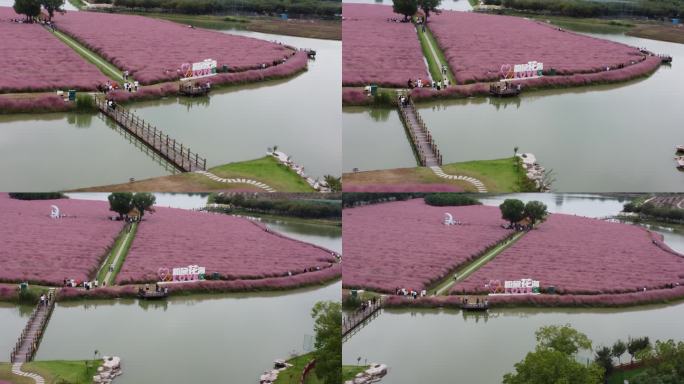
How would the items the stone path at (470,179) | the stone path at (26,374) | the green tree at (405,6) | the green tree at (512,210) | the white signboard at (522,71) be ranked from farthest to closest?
the green tree at (405,6), the white signboard at (522,71), the green tree at (512,210), the stone path at (470,179), the stone path at (26,374)

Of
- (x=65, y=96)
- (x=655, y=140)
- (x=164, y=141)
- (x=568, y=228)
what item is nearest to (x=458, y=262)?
(x=568, y=228)

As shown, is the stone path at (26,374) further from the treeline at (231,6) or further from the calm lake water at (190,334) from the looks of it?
the treeline at (231,6)

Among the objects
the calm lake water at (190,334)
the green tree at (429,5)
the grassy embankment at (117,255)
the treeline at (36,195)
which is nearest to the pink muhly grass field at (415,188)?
the calm lake water at (190,334)

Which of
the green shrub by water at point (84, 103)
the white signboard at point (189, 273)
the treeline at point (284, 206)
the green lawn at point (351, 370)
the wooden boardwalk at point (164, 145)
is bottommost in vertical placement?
the green lawn at point (351, 370)

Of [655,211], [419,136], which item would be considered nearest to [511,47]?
[419,136]

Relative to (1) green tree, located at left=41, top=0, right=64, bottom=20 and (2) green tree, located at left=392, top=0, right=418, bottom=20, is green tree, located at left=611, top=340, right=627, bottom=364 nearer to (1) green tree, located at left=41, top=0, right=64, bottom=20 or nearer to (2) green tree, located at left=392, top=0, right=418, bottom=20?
(2) green tree, located at left=392, top=0, right=418, bottom=20

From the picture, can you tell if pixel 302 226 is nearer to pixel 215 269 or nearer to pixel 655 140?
pixel 215 269

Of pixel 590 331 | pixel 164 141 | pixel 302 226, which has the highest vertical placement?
pixel 164 141
